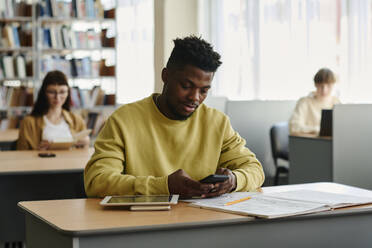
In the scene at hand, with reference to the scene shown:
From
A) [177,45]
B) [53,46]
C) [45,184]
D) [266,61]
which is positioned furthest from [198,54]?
[53,46]

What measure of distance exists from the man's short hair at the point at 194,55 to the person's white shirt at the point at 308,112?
3519 mm

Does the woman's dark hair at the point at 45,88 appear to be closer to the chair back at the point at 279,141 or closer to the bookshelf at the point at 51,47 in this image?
the chair back at the point at 279,141

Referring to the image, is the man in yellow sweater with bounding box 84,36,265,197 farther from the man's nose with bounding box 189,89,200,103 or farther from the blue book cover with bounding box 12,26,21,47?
the blue book cover with bounding box 12,26,21,47

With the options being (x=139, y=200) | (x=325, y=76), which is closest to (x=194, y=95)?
(x=139, y=200)

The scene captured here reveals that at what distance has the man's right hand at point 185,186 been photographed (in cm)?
175

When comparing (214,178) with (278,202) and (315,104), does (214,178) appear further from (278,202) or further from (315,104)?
(315,104)

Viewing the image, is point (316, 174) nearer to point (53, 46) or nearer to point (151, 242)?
point (151, 242)

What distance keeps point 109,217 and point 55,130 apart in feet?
9.02

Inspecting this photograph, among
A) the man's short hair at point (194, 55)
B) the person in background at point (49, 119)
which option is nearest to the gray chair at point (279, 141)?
the person in background at point (49, 119)

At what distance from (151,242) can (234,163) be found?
29.2 inches

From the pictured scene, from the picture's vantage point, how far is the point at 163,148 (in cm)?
203

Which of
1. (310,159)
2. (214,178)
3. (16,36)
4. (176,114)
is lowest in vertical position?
(310,159)

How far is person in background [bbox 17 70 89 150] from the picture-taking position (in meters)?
4.12

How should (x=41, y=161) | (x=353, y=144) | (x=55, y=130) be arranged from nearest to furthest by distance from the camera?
(x=41, y=161) → (x=353, y=144) → (x=55, y=130)
